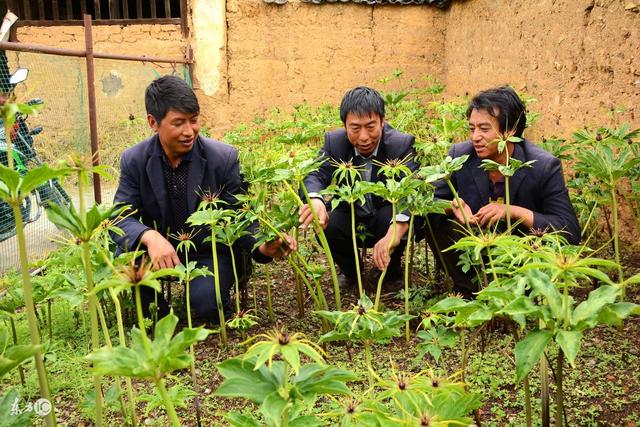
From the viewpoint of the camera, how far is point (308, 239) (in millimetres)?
4598

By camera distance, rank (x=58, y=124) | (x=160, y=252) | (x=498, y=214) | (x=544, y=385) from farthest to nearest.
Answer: (x=58, y=124) < (x=160, y=252) < (x=498, y=214) < (x=544, y=385)

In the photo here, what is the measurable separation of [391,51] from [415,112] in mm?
2461

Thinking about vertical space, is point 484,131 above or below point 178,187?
above

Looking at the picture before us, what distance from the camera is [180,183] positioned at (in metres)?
3.37

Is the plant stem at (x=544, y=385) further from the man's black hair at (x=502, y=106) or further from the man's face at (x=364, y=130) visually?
the man's face at (x=364, y=130)

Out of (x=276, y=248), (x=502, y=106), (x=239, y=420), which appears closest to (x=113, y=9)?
(x=276, y=248)

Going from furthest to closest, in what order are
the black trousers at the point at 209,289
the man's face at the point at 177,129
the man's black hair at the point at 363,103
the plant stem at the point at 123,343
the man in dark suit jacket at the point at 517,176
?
the man's black hair at the point at 363,103 < the black trousers at the point at 209,289 < the man's face at the point at 177,129 < the man in dark suit jacket at the point at 517,176 < the plant stem at the point at 123,343

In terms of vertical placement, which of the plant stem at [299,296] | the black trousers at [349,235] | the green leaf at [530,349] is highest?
the green leaf at [530,349]

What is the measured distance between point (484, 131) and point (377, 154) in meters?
0.77

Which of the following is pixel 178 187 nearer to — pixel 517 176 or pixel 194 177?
pixel 194 177

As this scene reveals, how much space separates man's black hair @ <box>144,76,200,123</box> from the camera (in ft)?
10.1

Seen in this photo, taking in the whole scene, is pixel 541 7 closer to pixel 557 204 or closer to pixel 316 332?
pixel 557 204

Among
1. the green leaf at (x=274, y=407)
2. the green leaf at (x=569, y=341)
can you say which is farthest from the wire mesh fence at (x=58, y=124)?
the green leaf at (x=569, y=341)

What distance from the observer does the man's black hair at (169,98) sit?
10.1ft
